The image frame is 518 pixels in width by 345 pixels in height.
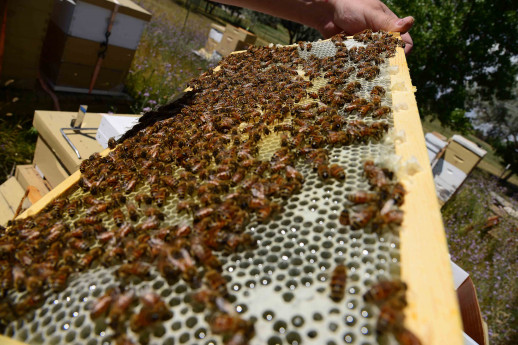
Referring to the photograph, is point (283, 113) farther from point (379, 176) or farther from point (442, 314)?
point (442, 314)

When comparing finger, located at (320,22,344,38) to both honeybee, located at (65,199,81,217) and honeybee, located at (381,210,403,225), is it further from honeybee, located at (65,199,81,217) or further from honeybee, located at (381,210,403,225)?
honeybee, located at (65,199,81,217)

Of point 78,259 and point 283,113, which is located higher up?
point 283,113

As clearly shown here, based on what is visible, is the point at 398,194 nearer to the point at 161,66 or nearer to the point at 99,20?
the point at 99,20

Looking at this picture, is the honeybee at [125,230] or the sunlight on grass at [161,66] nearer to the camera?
the honeybee at [125,230]

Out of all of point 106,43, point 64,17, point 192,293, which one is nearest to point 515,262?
point 192,293

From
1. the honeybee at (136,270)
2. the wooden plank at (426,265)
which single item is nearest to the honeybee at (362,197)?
the wooden plank at (426,265)

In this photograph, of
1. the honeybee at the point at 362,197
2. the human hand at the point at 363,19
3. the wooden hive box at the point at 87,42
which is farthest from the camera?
the wooden hive box at the point at 87,42

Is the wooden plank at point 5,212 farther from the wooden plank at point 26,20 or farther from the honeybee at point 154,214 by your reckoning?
the wooden plank at point 26,20
